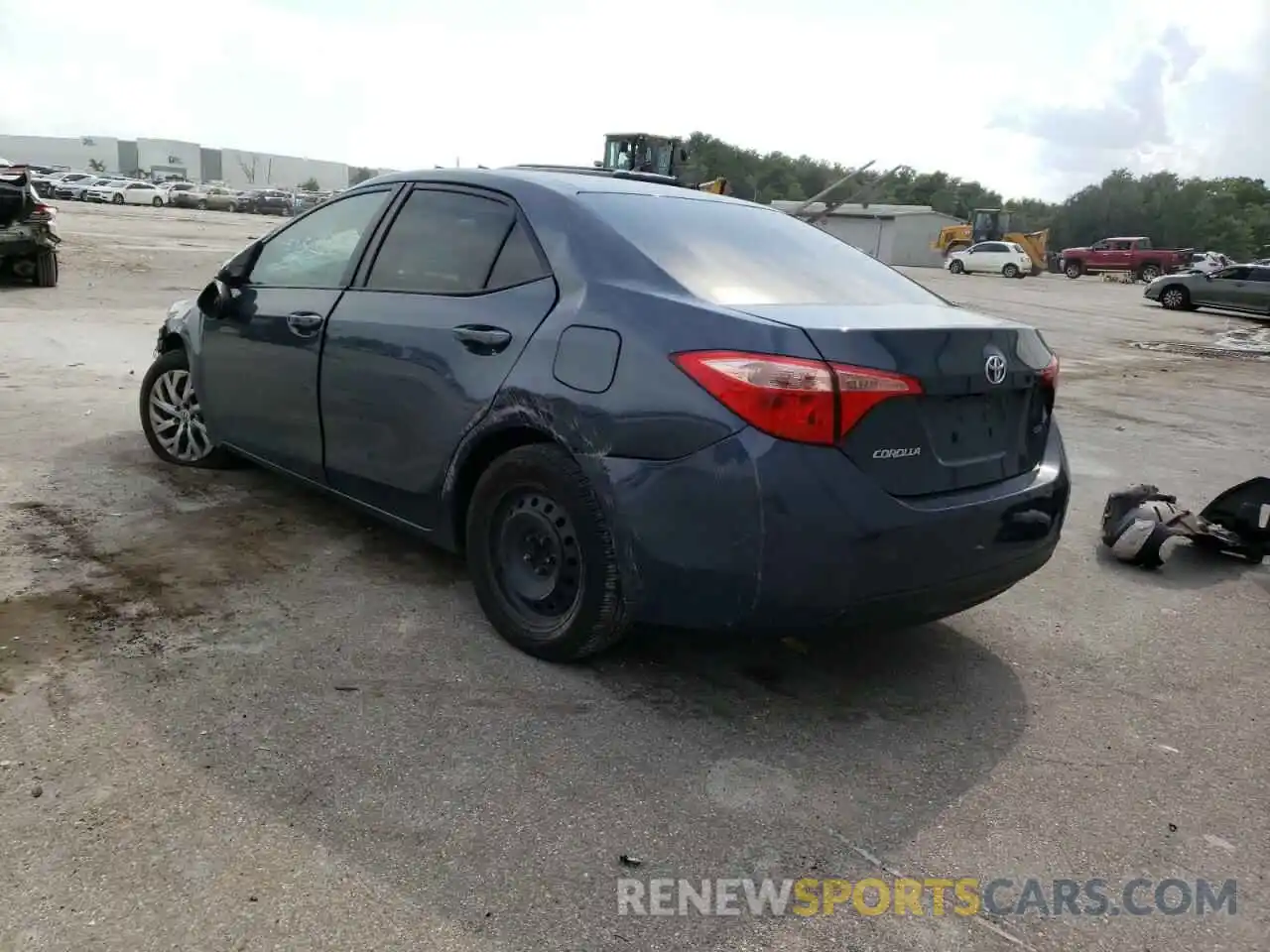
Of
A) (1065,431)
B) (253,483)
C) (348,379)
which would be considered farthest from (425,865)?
(1065,431)

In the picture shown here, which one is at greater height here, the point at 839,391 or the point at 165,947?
the point at 839,391

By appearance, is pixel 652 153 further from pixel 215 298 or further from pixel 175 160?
pixel 175 160

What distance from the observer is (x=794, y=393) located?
266cm

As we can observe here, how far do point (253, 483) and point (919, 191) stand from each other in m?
103

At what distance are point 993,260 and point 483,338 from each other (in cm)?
4438

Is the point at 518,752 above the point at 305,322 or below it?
below

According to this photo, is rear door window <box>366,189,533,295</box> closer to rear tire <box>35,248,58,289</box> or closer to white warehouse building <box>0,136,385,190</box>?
rear tire <box>35,248,58,289</box>

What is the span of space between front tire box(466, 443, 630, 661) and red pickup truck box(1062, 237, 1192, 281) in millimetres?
46656

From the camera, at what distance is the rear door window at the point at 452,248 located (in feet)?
11.3

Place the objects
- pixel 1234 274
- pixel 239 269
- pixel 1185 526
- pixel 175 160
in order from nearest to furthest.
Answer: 1. pixel 239 269
2. pixel 1185 526
3. pixel 1234 274
4. pixel 175 160

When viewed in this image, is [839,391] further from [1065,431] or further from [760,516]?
[1065,431]

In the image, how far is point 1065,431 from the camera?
27.3 feet

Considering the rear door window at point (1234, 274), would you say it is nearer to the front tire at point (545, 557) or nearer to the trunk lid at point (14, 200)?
the trunk lid at point (14, 200)

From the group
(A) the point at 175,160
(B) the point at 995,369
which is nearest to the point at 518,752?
(B) the point at 995,369
